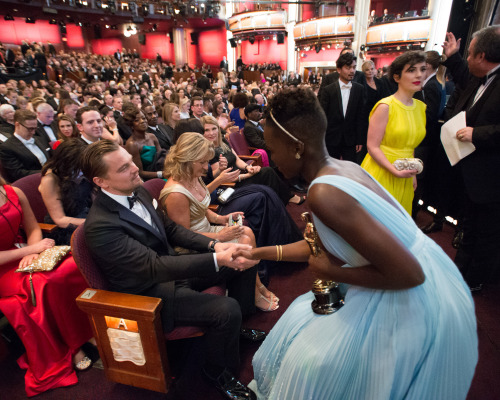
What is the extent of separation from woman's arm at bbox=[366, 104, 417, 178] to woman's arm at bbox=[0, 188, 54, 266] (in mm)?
2485

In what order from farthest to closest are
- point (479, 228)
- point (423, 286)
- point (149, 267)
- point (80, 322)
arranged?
1. point (479, 228)
2. point (80, 322)
3. point (149, 267)
4. point (423, 286)

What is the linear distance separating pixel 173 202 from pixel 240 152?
2.75m

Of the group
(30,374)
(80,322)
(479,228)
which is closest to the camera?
(30,374)

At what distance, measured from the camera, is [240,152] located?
4.80 m

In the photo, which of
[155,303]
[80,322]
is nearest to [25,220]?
[80,322]

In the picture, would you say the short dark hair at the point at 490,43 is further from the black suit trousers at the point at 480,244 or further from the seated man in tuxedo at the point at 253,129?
the seated man in tuxedo at the point at 253,129

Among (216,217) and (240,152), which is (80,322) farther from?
(240,152)

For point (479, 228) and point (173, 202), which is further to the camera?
point (479, 228)

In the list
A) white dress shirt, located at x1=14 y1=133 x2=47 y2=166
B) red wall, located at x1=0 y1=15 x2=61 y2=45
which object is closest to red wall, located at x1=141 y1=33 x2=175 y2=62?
red wall, located at x1=0 y1=15 x2=61 y2=45

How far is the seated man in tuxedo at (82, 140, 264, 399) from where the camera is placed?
1.58 m

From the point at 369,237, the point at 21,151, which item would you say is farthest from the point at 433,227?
the point at 21,151

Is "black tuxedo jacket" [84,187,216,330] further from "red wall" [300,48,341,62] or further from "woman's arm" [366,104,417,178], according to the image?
"red wall" [300,48,341,62]

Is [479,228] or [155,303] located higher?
[155,303]

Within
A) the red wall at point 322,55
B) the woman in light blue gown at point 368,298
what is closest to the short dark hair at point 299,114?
the woman in light blue gown at point 368,298
